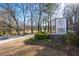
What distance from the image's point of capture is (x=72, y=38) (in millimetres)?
2107

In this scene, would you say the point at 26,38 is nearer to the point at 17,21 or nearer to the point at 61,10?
the point at 17,21

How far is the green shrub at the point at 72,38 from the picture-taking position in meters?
2.10

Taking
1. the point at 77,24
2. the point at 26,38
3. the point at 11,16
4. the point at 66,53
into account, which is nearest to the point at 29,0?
the point at 11,16

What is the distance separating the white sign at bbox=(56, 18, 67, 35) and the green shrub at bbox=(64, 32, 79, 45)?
2.7 inches

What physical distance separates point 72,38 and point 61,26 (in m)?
0.20

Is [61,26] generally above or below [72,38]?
above

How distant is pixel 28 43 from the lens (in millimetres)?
2143

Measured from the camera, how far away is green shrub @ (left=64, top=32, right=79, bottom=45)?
2.10 m

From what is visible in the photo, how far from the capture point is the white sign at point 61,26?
83.2 inches

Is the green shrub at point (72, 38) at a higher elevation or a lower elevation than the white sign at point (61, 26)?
lower

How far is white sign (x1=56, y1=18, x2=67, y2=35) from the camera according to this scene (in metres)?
2.11

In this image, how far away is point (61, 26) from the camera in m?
2.13

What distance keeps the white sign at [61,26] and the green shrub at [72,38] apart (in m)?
0.07

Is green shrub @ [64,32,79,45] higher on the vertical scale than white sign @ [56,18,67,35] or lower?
lower
